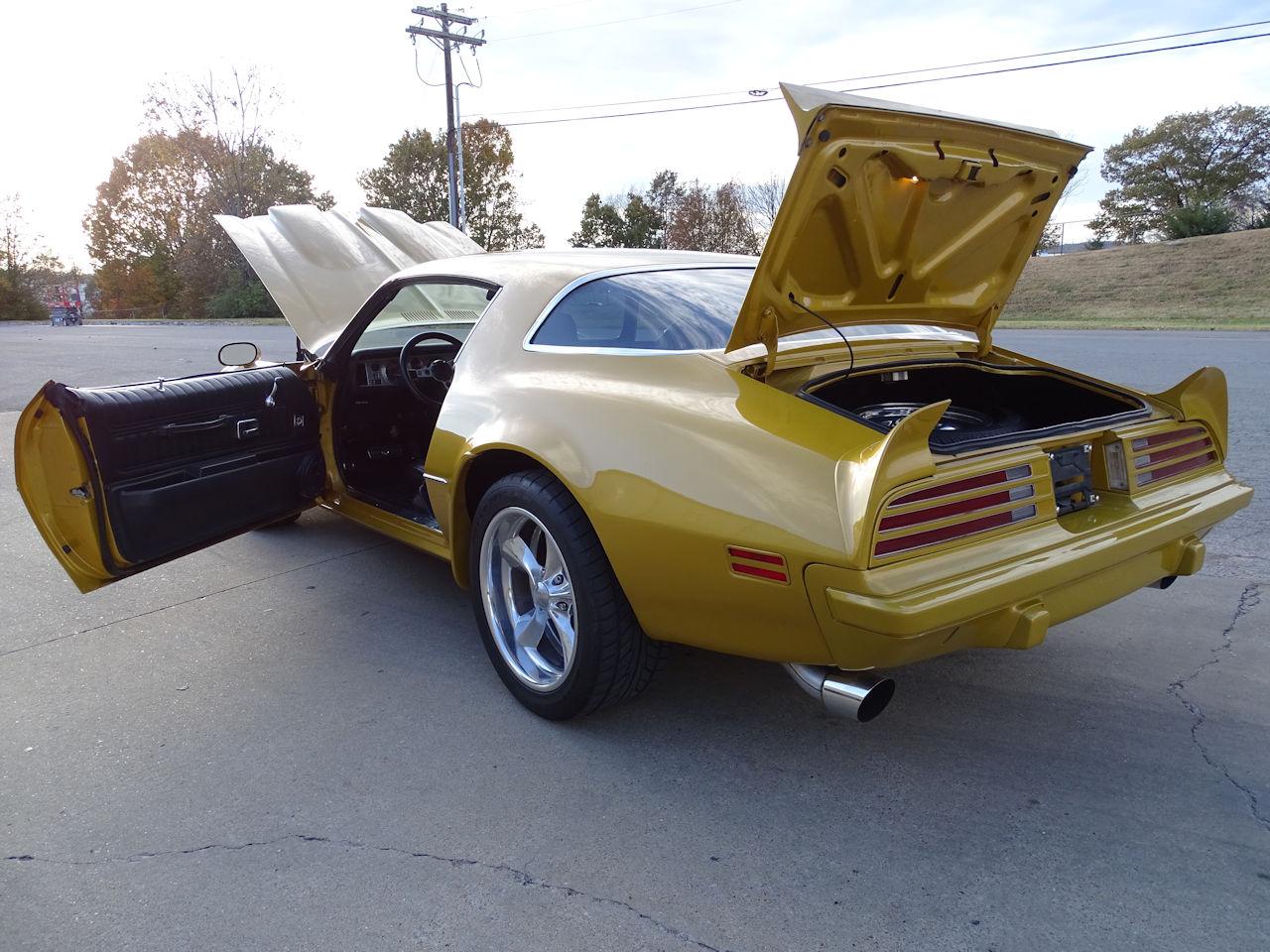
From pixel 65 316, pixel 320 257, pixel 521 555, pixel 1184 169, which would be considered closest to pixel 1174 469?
pixel 521 555

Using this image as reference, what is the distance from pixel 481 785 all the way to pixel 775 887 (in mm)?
923

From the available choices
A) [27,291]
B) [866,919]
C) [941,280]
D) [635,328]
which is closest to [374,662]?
[635,328]

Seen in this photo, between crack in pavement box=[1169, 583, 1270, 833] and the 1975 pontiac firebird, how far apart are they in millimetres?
511

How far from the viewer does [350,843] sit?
2398mm

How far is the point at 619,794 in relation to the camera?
2596 mm

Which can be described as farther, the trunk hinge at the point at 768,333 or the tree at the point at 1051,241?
the tree at the point at 1051,241

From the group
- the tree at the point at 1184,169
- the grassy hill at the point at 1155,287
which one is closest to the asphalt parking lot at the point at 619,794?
the grassy hill at the point at 1155,287

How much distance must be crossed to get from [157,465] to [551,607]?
5.47ft

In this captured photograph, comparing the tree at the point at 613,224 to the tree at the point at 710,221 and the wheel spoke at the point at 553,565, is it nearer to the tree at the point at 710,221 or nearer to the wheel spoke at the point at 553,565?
the tree at the point at 710,221

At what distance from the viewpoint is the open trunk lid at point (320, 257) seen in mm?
4348

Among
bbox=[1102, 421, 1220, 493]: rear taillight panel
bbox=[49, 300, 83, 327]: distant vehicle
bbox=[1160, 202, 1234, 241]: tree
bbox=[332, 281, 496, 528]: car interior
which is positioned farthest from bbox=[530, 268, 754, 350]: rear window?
bbox=[1160, 202, 1234, 241]: tree

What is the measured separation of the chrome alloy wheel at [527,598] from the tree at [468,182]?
3281cm

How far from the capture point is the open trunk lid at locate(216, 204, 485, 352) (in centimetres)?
435

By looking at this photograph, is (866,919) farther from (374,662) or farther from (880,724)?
(374,662)
